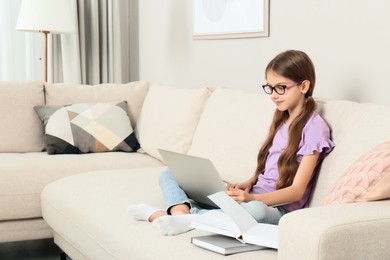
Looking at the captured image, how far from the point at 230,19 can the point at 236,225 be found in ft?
6.91

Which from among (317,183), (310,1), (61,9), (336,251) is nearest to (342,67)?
(310,1)

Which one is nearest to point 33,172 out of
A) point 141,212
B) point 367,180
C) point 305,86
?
point 141,212

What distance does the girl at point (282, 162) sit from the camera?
7.34ft

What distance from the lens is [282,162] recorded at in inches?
95.3

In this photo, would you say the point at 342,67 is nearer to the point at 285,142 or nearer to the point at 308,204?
the point at 285,142

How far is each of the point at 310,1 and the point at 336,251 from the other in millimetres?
1745

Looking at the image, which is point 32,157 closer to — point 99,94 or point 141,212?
point 99,94

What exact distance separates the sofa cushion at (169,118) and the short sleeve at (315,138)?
108 cm

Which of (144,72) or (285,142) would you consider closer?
(285,142)

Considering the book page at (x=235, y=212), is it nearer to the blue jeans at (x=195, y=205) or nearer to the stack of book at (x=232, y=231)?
the stack of book at (x=232, y=231)

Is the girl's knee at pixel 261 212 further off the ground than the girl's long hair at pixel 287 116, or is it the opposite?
the girl's long hair at pixel 287 116

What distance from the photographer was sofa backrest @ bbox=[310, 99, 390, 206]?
7.07 ft

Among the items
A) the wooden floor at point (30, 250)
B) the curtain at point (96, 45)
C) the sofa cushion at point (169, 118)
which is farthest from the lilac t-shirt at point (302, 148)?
the curtain at point (96, 45)

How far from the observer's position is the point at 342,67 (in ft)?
9.72
